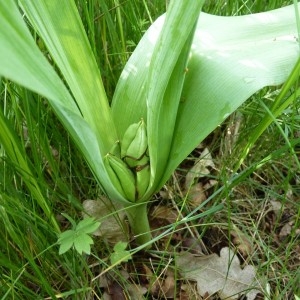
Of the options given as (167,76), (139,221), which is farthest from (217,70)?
(139,221)

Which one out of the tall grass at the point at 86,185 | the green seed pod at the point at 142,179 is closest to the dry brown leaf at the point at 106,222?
the tall grass at the point at 86,185

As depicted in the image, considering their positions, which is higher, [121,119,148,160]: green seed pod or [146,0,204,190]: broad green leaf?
[146,0,204,190]: broad green leaf

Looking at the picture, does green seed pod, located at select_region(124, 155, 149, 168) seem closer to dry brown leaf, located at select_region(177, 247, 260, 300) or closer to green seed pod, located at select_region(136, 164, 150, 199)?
green seed pod, located at select_region(136, 164, 150, 199)

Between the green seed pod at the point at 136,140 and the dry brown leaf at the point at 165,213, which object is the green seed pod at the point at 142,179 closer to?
the green seed pod at the point at 136,140

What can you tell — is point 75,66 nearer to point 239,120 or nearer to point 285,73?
point 285,73

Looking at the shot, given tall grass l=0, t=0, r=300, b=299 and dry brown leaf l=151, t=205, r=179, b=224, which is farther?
dry brown leaf l=151, t=205, r=179, b=224

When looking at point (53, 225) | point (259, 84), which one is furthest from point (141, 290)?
point (259, 84)

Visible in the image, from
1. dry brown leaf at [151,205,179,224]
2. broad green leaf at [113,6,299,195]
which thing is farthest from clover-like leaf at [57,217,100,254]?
dry brown leaf at [151,205,179,224]
